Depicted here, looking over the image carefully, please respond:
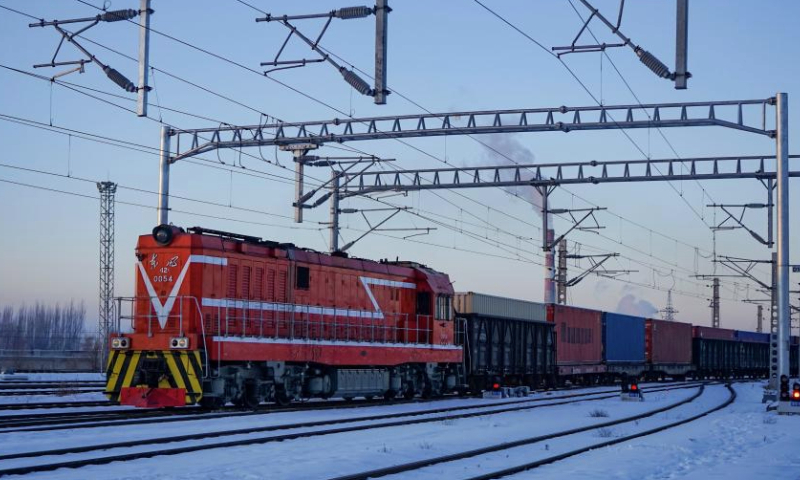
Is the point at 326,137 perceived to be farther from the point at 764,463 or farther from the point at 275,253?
the point at 764,463

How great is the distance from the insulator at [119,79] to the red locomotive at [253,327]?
4.01 metres

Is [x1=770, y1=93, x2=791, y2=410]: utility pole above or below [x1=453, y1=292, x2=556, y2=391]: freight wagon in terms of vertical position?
above

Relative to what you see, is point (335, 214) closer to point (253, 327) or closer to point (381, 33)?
point (253, 327)

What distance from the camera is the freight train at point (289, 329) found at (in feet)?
70.9

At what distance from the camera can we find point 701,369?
6112cm

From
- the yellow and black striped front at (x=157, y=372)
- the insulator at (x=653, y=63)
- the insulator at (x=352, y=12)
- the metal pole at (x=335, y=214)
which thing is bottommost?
the yellow and black striped front at (x=157, y=372)

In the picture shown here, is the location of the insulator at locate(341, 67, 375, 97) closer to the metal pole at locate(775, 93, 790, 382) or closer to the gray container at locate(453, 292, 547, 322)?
the metal pole at locate(775, 93, 790, 382)

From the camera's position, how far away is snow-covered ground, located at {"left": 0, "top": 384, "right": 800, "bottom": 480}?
1319cm

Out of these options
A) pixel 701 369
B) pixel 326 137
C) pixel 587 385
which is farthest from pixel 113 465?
pixel 701 369

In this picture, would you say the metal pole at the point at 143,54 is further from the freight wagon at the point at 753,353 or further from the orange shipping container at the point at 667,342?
the freight wagon at the point at 753,353

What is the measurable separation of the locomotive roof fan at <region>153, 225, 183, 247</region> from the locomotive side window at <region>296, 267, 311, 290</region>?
3.68 metres

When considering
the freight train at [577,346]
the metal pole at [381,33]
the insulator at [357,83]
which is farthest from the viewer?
the freight train at [577,346]

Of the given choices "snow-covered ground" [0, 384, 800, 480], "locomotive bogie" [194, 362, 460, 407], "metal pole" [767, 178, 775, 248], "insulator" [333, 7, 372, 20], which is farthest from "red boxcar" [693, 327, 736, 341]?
"insulator" [333, 7, 372, 20]

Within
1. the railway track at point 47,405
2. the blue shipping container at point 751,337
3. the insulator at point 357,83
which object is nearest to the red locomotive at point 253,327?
the railway track at point 47,405
